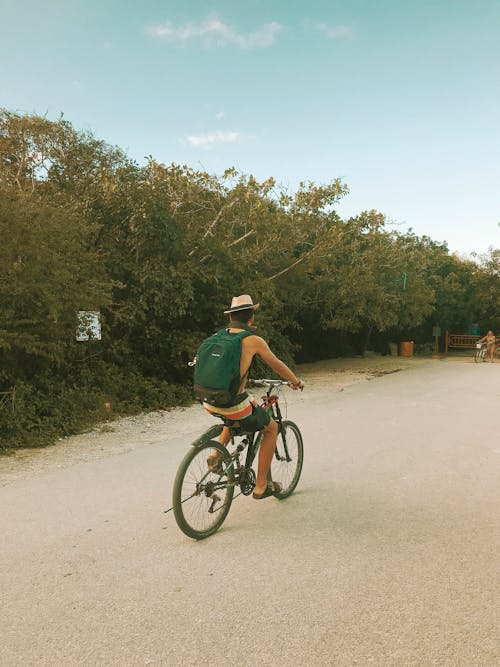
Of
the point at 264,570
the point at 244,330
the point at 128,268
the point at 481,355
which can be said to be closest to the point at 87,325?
the point at 128,268

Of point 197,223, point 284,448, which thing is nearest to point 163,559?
point 284,448

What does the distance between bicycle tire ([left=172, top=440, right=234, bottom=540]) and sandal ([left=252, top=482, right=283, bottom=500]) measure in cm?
34

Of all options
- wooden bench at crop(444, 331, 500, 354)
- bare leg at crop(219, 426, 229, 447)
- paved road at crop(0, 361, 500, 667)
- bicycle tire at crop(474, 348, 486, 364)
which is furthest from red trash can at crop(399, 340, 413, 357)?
bare leg at crop(219, 426, 229, 447)

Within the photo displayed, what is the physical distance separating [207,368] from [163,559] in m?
1.45

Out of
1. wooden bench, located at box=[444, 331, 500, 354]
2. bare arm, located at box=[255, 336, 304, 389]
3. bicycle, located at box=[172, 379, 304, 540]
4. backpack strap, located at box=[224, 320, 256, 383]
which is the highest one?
backpack strap, located at box=[224, 320, 256, 383]

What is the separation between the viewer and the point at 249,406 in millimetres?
4797

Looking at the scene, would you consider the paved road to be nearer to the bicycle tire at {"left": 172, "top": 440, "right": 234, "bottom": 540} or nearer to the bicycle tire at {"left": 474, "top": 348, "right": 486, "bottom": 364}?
the bicycle tire at {"left": 172, "top": 440, "right": 234, "bottom": 540}

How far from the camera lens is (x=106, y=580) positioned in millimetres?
3762

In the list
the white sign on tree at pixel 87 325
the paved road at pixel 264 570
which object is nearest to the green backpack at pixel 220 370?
the paved road at pixel 264 570

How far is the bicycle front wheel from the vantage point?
5.55 metres

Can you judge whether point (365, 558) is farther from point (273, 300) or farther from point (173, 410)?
point (273, 300)

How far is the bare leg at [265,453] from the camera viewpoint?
5.09 m

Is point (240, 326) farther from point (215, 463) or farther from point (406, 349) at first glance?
point (406, 349)

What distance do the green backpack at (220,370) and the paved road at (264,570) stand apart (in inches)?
44.9
